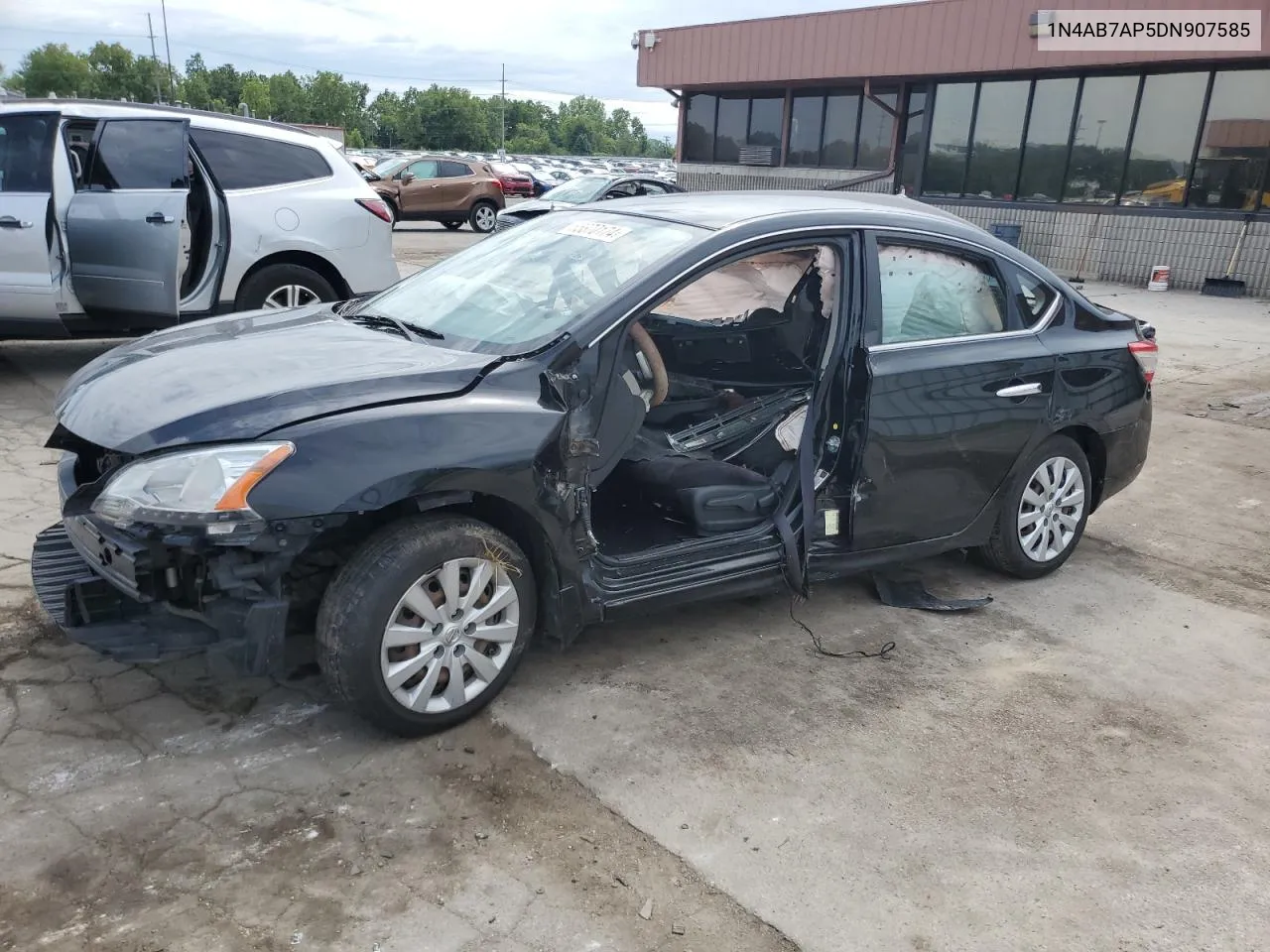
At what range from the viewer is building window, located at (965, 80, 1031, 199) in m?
16.5

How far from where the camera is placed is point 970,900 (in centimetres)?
251

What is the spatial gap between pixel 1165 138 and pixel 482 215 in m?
13.8

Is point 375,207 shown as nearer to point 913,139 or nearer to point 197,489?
point 197,489

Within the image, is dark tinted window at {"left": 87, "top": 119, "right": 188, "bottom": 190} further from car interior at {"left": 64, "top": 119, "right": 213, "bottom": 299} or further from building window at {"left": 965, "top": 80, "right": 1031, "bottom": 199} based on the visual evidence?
building window at {"left": 965, "top": 80, "right": 1031, "bottom": 199}

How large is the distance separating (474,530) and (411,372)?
Answer: 0.53 meters

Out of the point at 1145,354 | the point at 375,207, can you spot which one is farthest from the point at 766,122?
the point at 1145,354

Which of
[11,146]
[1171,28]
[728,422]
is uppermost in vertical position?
[1171,28]

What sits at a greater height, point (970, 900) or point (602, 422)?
point (602, 422)

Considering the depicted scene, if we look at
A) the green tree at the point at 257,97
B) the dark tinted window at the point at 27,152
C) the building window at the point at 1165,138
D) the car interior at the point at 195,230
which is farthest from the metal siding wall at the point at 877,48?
the green tree at the point at 257,97

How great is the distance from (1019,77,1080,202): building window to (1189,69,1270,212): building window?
211 cm

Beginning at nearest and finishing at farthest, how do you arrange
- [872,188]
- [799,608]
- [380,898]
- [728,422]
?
[380,898] → [799,608] → [728,422] → [872,188]

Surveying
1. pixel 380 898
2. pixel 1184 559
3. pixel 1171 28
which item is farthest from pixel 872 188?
pixel 380 898

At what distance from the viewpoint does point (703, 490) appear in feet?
12.5

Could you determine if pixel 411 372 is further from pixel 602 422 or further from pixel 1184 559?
pixel 1184 559
